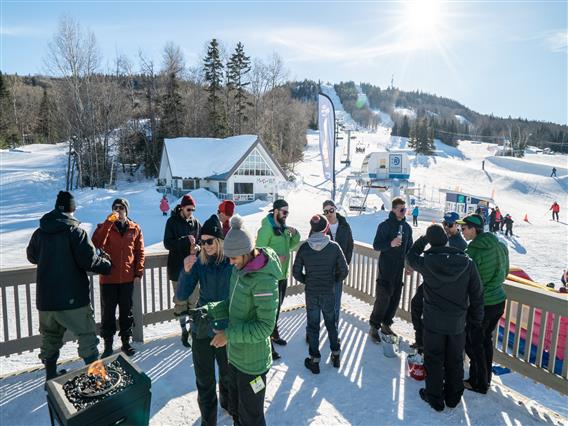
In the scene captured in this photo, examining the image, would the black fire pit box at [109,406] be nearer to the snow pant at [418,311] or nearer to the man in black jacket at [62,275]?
the man in black jacket at [62,275]

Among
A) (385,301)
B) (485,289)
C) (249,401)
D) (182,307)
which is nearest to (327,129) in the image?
(385,301)

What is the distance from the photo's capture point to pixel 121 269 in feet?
13.2

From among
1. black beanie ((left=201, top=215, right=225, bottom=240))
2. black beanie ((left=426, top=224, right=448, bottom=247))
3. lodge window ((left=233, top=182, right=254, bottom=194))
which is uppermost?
black beanie ((left=201, top=215, right=225, bottom=240))

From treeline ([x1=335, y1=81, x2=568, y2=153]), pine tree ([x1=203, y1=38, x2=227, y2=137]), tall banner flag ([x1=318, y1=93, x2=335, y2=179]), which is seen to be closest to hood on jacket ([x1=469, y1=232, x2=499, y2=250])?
tall banner flag ([x1=318, y1=93, x2=335, y2=179])

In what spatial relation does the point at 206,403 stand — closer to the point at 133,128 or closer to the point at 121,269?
the point at 121,269

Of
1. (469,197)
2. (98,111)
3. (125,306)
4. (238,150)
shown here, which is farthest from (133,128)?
(125,306)

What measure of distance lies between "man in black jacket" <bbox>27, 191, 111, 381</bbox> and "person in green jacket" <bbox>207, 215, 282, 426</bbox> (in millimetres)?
1580

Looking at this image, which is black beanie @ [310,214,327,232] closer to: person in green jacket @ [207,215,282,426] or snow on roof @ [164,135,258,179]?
person in green jacket @ [207,215,282,426]

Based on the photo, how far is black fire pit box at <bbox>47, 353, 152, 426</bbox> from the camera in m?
1.96

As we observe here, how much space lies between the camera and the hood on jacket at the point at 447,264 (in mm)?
3041

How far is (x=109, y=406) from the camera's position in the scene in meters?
2.06

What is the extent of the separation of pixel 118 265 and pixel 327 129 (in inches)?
394

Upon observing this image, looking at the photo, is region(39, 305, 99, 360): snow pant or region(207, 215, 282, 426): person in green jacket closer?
region(207, 215, 282, 426): person in green jacket

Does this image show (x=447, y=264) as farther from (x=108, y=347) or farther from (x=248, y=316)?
(x=108, y=347)
